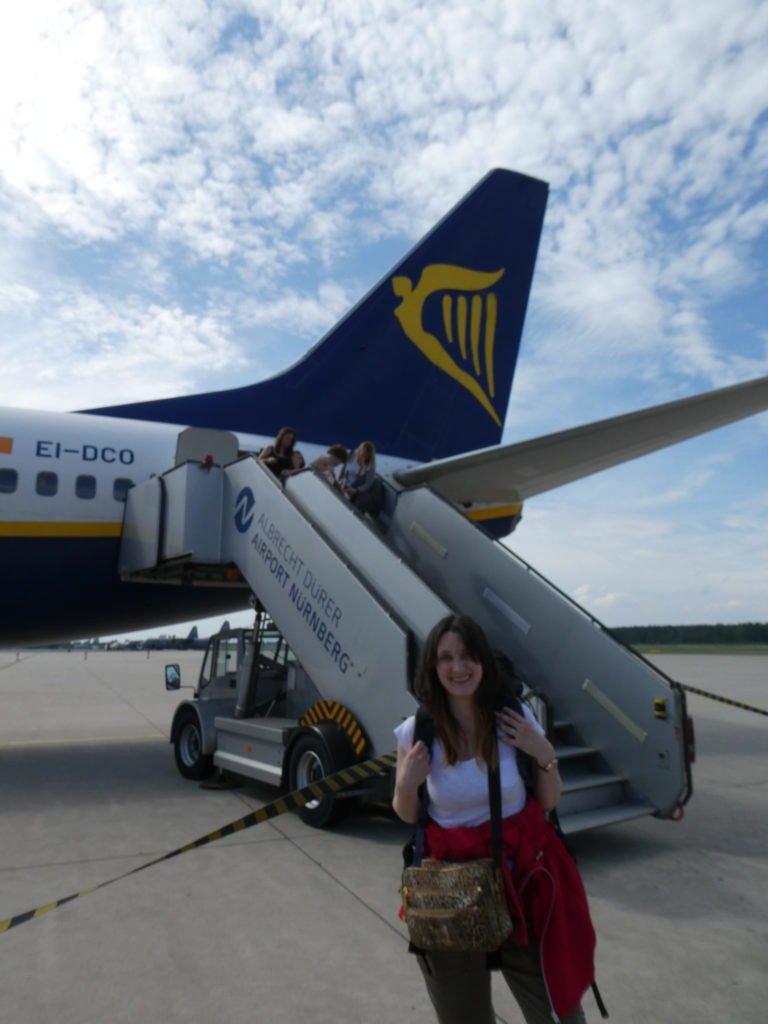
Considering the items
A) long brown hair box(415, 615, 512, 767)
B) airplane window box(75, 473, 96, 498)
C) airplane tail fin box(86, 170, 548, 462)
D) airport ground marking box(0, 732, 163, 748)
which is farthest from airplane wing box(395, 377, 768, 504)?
airport ground marking box(0, 732, 163, 748)

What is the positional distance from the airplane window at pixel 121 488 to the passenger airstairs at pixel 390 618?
1.04m

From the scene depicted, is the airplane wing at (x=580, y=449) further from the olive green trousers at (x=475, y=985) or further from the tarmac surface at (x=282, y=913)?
the olive green trousers at (x=475, y=985)

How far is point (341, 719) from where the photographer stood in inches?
256

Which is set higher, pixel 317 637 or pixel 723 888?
pixel 317 637

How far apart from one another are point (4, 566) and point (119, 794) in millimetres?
3324

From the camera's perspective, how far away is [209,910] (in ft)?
15.0

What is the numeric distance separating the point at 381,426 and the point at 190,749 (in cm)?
663

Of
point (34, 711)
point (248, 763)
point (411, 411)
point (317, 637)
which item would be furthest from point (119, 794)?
point (34, 711)

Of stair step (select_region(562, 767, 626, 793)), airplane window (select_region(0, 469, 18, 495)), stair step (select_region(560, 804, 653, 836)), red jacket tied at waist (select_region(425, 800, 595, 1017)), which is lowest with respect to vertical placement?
stair step (select_region(560, 804, 653, 836))

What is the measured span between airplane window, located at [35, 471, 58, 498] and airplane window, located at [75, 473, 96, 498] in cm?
27

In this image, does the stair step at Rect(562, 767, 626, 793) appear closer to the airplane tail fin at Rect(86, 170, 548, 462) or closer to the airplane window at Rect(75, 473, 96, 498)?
the airplane window at Rect(75, 473, 96, 498)

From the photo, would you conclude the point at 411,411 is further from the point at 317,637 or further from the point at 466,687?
the point at 466,687

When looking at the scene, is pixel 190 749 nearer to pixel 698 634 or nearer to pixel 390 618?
pixel 390 618

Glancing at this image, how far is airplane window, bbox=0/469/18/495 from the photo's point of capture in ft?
31.1
